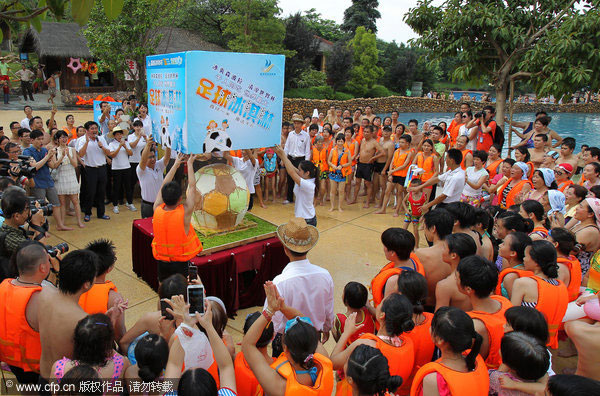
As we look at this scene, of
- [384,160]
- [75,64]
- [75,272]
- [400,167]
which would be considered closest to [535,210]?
[400,167]

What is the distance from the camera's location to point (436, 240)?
3.88m

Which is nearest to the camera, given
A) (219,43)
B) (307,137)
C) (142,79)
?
(307,137)

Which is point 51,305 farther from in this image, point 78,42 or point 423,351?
point 78,42

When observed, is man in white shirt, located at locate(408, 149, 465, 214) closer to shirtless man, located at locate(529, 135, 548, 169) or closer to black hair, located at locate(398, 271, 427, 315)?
shirtless man, located at locate(529, 135, 548, 169)

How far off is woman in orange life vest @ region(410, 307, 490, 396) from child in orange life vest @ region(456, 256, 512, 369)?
15.7 inches

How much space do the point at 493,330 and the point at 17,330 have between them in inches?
124

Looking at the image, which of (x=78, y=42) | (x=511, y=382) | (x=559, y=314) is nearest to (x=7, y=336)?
(x=511, y=382)

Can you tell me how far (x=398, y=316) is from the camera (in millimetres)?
2418

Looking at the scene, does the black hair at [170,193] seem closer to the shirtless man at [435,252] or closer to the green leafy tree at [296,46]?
the shirtless man at [435,252]

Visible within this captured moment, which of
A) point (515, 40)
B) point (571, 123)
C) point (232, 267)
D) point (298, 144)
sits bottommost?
point (232, 267)

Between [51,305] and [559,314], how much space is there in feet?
12.1

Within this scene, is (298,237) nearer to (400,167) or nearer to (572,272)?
(572,272)

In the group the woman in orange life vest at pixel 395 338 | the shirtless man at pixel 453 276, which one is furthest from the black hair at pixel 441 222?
the woman in orange life vest at pixel 395 338

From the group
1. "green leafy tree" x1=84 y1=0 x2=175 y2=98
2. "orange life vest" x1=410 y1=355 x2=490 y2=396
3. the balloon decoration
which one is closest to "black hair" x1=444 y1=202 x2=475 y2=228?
"orange life vest" x1=410 y1=355 x2=490 y2=396
